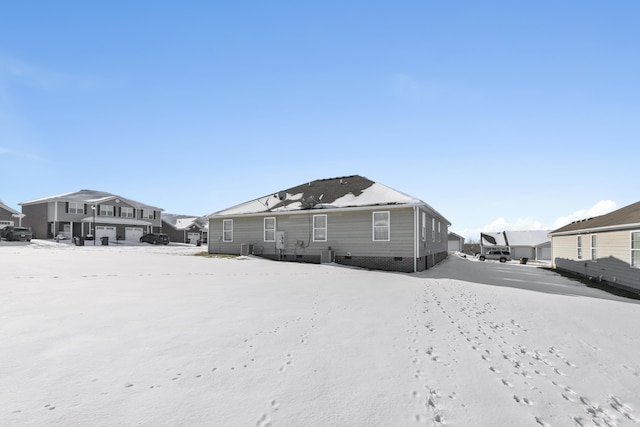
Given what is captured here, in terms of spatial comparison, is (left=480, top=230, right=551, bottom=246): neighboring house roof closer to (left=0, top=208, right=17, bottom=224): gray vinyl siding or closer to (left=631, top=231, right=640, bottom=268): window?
(left=631, top=231, right=640, bottom=268): window

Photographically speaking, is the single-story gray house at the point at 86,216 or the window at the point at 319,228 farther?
the single-story gray house at the point at 86,216

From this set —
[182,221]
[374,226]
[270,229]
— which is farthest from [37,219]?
[374,226]

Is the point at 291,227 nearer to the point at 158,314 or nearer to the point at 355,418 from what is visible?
the point at 158,314

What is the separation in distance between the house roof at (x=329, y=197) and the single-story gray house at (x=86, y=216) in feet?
94.1

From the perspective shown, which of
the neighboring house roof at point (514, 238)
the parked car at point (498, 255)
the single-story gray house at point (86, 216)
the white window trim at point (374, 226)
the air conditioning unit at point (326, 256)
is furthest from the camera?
the neighboring house roof at point (514, 238)

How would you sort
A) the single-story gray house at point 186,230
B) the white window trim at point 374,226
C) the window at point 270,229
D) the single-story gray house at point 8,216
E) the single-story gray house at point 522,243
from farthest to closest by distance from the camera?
the single-story gray house at point 186,230 → the single-story gray house at point 522,243 → the single-story gray house at point 8,216 → the window at point 270,229 → the white window trim at point 374,226

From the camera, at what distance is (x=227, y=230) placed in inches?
936

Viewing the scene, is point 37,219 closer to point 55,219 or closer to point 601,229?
point 55,219

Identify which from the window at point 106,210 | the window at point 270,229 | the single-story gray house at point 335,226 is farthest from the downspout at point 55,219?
the window at point 270,229

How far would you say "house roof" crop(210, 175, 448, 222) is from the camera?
1820 cm

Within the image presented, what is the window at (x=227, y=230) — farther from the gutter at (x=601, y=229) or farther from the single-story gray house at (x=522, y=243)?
the single-story gray house at (x=522, y=243)

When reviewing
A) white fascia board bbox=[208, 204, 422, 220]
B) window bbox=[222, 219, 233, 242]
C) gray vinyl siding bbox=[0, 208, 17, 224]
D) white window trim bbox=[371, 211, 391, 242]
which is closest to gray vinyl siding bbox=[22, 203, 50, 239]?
gray vinyl siding bbox=[0, 208, 17, 224]

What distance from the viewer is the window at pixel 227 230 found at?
23578 millimetres

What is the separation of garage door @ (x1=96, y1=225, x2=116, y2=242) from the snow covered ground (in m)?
40.0
